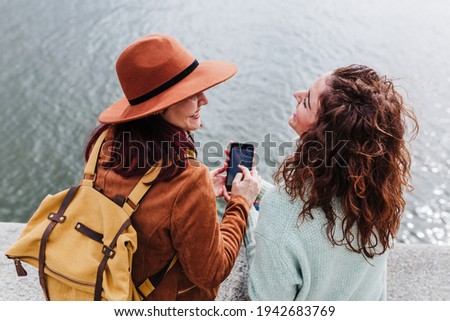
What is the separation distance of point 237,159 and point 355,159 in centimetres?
86

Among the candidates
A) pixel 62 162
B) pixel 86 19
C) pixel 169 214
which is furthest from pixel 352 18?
pixel 169 214

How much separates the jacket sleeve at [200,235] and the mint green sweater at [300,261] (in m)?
0.17

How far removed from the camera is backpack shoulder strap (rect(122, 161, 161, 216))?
64.7 inches

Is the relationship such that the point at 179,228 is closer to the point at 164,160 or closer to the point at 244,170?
the point at 164,160

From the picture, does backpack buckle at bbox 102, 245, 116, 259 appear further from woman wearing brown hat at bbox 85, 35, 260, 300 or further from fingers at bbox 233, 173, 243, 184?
fingers at bbox 233, 173, 243, 184

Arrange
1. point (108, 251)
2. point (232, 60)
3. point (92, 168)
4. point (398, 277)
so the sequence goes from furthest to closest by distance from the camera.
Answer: point (232, 60), point (398, 277), point (92, 168), point (108, 251)

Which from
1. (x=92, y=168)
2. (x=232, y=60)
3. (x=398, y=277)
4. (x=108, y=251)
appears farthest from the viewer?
(x=232, y=60)

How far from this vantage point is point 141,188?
1.65 meters

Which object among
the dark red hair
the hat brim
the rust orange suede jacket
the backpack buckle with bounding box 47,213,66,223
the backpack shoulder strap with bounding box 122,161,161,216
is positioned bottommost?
the rust orange suede jacket

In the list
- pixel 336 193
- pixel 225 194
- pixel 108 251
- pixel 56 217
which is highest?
pixel 56 217

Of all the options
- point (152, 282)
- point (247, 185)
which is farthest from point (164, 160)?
point (247, 185)

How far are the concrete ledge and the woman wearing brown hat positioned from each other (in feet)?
1.99

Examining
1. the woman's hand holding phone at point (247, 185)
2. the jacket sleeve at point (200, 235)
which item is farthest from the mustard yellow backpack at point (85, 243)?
the woman's hand holding phone at point (247, 185)

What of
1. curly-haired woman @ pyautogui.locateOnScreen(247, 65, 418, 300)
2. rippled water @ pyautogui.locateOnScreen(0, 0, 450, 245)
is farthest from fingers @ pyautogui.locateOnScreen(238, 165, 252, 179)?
rippled water @ pyautogui.locateOnScreen(0, 0, 450, 245)
